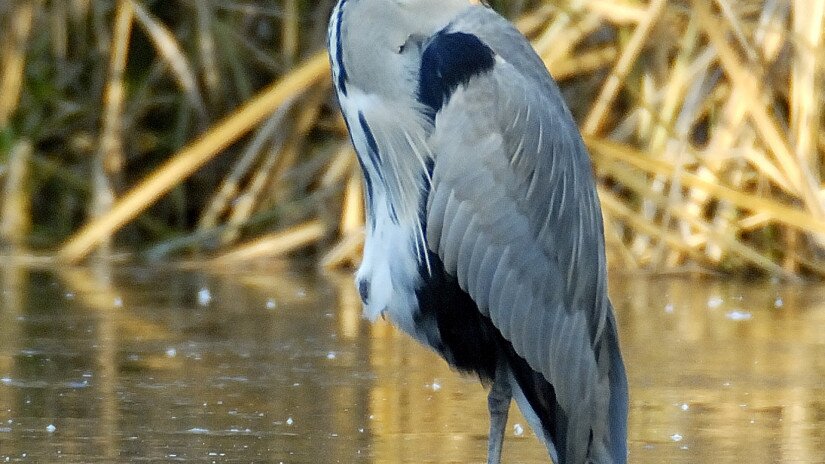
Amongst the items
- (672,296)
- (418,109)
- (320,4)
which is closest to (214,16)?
(320,4)

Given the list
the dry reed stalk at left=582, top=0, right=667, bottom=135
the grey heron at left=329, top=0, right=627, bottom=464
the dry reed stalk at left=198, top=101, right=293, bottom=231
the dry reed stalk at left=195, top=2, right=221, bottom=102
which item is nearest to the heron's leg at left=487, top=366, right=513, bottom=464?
the grey heron at left=329, top=0, right=627, bottom=464

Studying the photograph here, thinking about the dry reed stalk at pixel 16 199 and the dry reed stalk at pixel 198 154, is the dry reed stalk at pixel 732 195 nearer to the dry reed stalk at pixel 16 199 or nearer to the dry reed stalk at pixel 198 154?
the dry reed stalk at pixel 198 154

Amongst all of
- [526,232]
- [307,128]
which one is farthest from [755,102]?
[526,232]

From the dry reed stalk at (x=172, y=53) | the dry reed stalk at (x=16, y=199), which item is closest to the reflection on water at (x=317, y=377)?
the dry reed stalk at (x=16, y=199)

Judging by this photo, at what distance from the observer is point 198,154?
310 inches

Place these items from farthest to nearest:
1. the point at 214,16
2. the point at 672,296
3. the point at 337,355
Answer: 1. the point at 214,16
2. the point at 672,296
3. the point at 337,355

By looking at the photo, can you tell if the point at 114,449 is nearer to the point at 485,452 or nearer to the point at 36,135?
the point at 485,452

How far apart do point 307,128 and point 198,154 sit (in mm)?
945

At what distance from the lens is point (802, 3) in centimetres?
760

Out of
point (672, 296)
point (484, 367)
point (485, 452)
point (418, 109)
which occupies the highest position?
point (418, 109)

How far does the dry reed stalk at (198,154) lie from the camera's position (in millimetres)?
7762

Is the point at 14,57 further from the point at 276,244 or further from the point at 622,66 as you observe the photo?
the point at 622,66

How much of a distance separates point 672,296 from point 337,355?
219 cm

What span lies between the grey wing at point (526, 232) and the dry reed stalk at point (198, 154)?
390 centimetres
